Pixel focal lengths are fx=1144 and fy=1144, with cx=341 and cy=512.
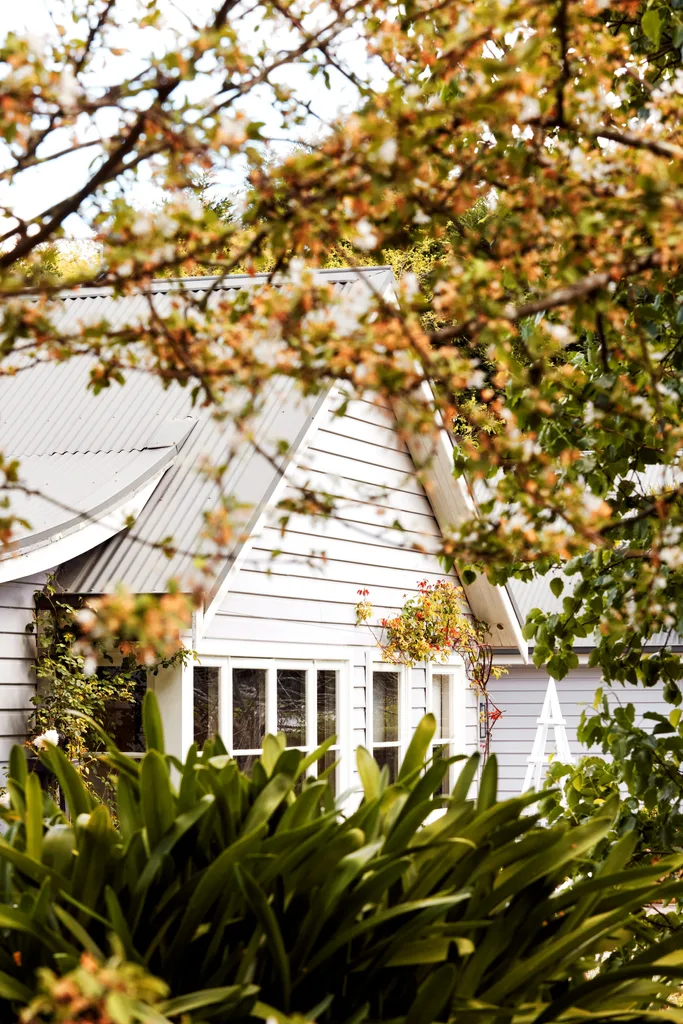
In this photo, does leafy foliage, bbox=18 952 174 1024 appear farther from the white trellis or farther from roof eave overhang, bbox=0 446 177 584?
the white trellis

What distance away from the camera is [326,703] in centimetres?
1018

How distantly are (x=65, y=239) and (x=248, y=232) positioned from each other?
0.42 meters

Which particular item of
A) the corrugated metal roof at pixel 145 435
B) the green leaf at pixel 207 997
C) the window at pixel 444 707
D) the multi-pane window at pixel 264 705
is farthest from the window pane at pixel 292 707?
the green leaf at pixel 207 997

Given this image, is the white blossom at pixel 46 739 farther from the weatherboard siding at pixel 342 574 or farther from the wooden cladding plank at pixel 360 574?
the wooden cladding plank at pixel 360 574

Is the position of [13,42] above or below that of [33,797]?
above

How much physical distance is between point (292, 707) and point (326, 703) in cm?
56

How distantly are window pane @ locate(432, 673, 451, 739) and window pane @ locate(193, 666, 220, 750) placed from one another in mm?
3766

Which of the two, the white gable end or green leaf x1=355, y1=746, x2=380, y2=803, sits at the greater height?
the white gable end

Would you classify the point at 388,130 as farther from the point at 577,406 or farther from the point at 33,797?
the point at 577,406

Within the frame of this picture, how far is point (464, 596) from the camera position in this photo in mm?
12391

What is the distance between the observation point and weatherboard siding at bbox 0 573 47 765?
24.8 feet

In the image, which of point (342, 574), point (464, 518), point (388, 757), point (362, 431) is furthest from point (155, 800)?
point (464, 518)

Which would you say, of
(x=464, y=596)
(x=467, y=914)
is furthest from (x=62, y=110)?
(x=464, y=596)

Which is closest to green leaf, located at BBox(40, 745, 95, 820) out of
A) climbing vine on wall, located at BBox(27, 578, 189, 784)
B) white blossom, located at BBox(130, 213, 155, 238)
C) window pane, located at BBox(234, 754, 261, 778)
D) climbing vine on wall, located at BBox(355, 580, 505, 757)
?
white blossom, located at BBox(130, 213, 155, 238)
